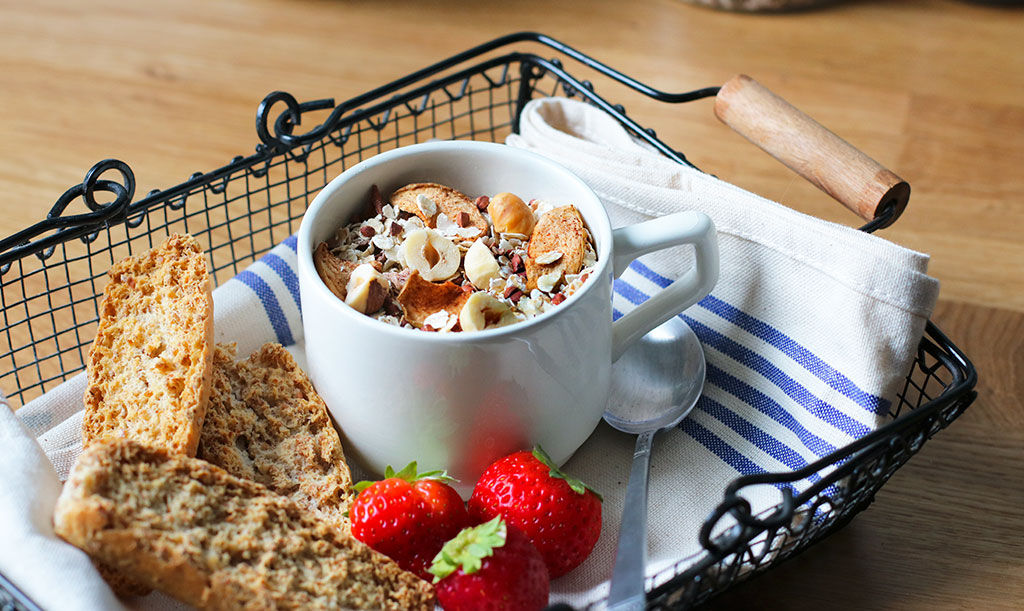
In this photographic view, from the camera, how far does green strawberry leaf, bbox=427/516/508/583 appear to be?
0.62 meters

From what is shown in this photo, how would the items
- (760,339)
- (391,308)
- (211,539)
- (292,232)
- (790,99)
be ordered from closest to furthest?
(211,539) < (391,308) < (760,339) < (292,232) < (790,99)

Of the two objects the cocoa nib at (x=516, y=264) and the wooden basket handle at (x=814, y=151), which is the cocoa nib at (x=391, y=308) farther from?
the wooden basket handle at (x=814, y=151)

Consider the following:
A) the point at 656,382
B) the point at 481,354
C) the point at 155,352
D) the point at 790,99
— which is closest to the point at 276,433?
the point at 155,352

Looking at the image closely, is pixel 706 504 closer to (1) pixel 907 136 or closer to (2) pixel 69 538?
(2) pixel 69 538

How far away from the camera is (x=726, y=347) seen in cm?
86

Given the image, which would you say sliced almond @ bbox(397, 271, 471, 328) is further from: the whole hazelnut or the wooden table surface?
the wooden table surface

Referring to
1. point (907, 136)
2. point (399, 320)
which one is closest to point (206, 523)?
point (399, 320)

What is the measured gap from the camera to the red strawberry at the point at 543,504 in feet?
2.24

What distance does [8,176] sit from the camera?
1239 mm

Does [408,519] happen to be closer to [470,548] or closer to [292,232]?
[470,548]

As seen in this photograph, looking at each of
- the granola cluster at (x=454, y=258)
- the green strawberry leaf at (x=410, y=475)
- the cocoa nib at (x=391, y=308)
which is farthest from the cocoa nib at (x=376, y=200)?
the green strawberry leaf at (x=410, y=475)

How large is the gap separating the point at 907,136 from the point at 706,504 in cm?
80

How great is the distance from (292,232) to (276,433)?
41 centimetres

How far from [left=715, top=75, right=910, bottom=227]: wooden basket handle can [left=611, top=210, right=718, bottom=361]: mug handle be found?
159 mm
